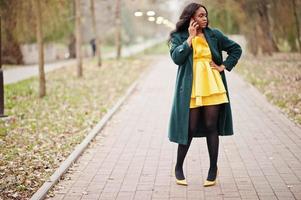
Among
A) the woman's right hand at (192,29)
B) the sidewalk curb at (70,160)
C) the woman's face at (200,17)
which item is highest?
the woman's face at (200,17)

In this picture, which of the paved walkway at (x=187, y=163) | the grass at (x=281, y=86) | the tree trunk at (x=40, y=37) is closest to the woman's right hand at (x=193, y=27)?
the paved walkway at (x=187, y=163)

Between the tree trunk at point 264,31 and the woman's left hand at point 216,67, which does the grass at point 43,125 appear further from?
the tree trunk at point 264,31

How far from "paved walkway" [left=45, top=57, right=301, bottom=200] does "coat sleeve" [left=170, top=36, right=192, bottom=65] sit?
4.76ft

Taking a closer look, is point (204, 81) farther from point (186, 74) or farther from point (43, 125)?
point (43, 125)

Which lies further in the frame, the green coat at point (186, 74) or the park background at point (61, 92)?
the park background at point (61, 92)

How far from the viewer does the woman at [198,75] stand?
556 centimetres

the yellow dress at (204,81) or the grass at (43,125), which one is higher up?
the yellow dress at (204,81)

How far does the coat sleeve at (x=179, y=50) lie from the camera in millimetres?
5508

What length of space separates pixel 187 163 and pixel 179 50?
2.14 m

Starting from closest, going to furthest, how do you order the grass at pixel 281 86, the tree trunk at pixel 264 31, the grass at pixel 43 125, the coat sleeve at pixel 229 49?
the coat sleeve at pixel 229 49 < the grass at pixel 43 125 < the grass at pixel 281 86 < the tree trunk at pixel 264 31

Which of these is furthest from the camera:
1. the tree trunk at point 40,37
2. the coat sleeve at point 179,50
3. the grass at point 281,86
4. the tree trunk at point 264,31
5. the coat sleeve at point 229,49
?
the tree trunk at point 264,31

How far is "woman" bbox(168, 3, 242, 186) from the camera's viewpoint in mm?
5562

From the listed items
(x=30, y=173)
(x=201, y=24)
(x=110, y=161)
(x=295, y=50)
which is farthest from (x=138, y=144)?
(x=295, y=50)

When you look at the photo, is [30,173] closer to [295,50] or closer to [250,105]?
[250,105]
